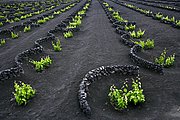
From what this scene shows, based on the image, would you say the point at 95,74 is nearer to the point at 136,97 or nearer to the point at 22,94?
the point at 136,97

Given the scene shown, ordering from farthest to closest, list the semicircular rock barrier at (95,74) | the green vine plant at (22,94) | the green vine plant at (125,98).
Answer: the green vine plant at (22,94) < the semicircular rock barrier at (95,74) < the green vine plant at (125,98)

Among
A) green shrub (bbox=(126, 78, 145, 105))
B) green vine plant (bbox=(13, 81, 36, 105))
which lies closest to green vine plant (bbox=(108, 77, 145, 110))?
green shrub (bbox=(126, 78, 145, 105))

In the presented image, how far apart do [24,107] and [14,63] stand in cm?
703

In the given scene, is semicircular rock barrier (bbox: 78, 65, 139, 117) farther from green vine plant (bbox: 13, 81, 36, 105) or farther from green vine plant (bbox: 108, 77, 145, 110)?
green vine plant (bbox: 13, 81, 36, 105)

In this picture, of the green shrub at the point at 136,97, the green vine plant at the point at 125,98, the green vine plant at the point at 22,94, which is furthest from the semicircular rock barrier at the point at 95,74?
the green vine plant at the point at 22,94

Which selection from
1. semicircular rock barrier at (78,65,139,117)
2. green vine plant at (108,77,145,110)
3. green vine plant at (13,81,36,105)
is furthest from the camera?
green vine plant at (13,81,36,105)

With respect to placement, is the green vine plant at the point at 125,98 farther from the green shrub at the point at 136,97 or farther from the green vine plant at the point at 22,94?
the green vine plant at the point at 22,94

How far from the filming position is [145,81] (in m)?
13.5

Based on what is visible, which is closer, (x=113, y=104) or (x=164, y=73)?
(x=113, y=104)

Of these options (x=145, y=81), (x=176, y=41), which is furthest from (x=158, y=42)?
(x=145, y=81)

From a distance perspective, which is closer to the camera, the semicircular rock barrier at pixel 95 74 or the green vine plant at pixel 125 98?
the green vine plant at pixel 125 98

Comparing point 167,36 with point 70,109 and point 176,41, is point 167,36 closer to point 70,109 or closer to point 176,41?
point 176,41

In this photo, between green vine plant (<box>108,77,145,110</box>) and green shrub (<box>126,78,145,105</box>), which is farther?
green shrub (<box>126,78,145,105</box>)

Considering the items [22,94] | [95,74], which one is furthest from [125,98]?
[22,94]
